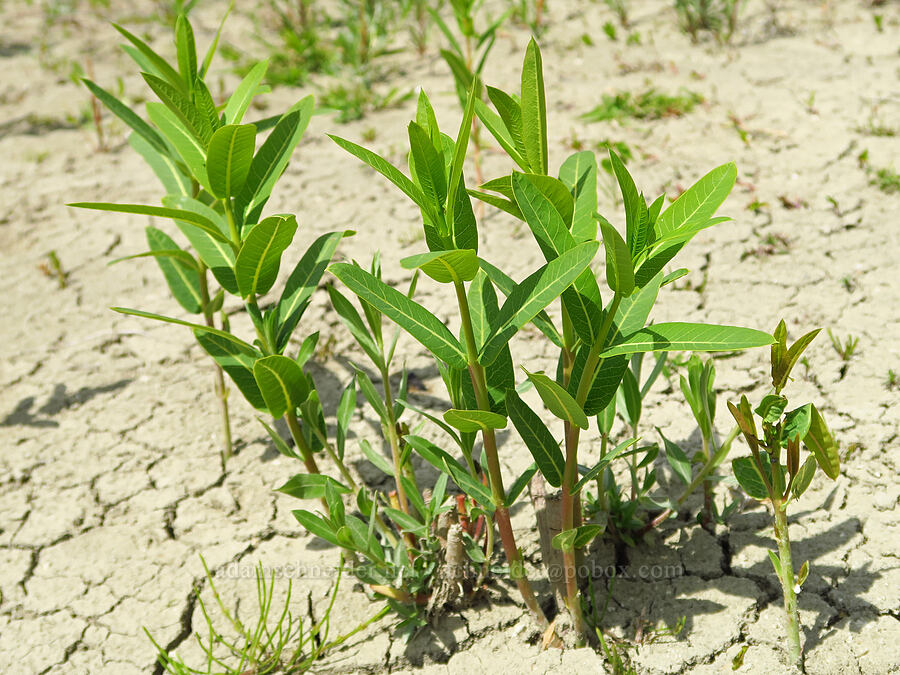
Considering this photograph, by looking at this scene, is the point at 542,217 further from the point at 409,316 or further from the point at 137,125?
the point at 137,125

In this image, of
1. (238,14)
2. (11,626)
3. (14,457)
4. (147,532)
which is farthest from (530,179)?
(238,14)

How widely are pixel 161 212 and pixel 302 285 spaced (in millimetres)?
486

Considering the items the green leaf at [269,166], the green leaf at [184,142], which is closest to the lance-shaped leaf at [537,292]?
the green leaf at [269,166]

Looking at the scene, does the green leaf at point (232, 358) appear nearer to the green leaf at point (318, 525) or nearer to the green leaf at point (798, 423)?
the green leaf at point (318, 525)

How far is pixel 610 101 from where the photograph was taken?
4.06 meters

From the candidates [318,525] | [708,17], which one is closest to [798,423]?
[318,525]

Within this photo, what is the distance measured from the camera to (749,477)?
1.70m

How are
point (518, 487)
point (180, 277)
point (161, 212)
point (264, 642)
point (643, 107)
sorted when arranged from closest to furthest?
point (161, 212) → point (518, 487) → point (264, 642) → point (180, 277) → point (643, 107)

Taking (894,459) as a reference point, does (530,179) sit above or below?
above

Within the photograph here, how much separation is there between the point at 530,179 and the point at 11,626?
1900 mm

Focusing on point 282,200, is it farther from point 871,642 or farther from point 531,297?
point 871,642

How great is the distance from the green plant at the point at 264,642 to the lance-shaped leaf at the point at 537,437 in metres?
0.58

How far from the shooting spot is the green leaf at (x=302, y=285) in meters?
1.92

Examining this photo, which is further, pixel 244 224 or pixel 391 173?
pixel 244 224
